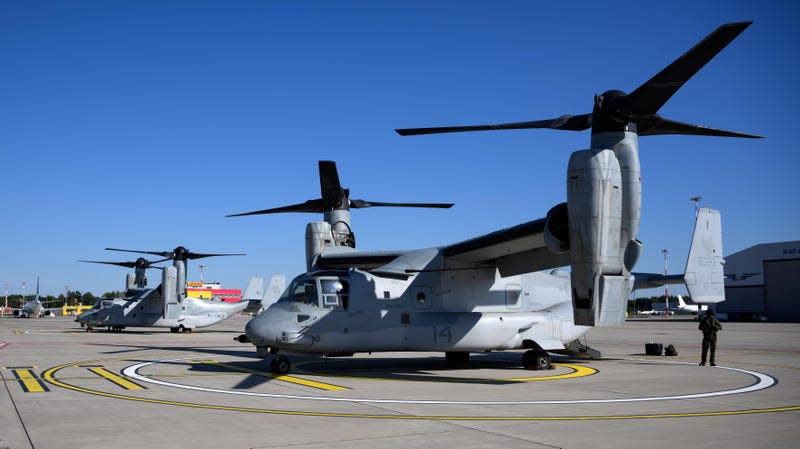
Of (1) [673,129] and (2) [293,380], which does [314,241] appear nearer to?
(2) [293,380]

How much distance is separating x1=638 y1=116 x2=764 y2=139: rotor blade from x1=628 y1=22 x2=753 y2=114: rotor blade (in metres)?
0.35

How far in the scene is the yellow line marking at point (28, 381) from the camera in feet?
41.3

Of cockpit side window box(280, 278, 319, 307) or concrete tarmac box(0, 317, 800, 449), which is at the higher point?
cockpit side window box(280, 278, 319, 307)

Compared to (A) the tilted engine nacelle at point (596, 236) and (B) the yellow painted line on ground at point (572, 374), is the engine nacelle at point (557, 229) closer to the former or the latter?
(A) the tilted engine nacelle at point (596, 236)

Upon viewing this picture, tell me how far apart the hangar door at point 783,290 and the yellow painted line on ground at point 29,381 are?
69.6m

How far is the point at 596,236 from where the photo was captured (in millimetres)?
12219

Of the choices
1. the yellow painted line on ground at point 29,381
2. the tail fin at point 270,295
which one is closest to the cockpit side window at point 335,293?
the yellow painted line on ground at point 29,381

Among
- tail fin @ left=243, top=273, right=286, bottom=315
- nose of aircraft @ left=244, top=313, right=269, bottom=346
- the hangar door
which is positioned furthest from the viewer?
the hangar door

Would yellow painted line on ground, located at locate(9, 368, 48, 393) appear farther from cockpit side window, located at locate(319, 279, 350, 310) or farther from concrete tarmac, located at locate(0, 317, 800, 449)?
cockpit side window, located at locate(319, 279, 350, 310)

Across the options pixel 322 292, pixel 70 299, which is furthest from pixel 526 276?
pixel 70 299

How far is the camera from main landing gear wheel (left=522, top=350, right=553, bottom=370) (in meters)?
17.1

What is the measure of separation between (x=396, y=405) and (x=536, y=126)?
7.41 meters

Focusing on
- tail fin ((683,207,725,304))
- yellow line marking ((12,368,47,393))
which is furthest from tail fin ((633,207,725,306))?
yellow line marking ((12,368,47,393))

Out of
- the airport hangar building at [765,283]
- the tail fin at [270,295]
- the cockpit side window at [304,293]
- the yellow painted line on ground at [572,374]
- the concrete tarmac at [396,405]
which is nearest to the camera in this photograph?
the concrete tarmac at [396,405]
